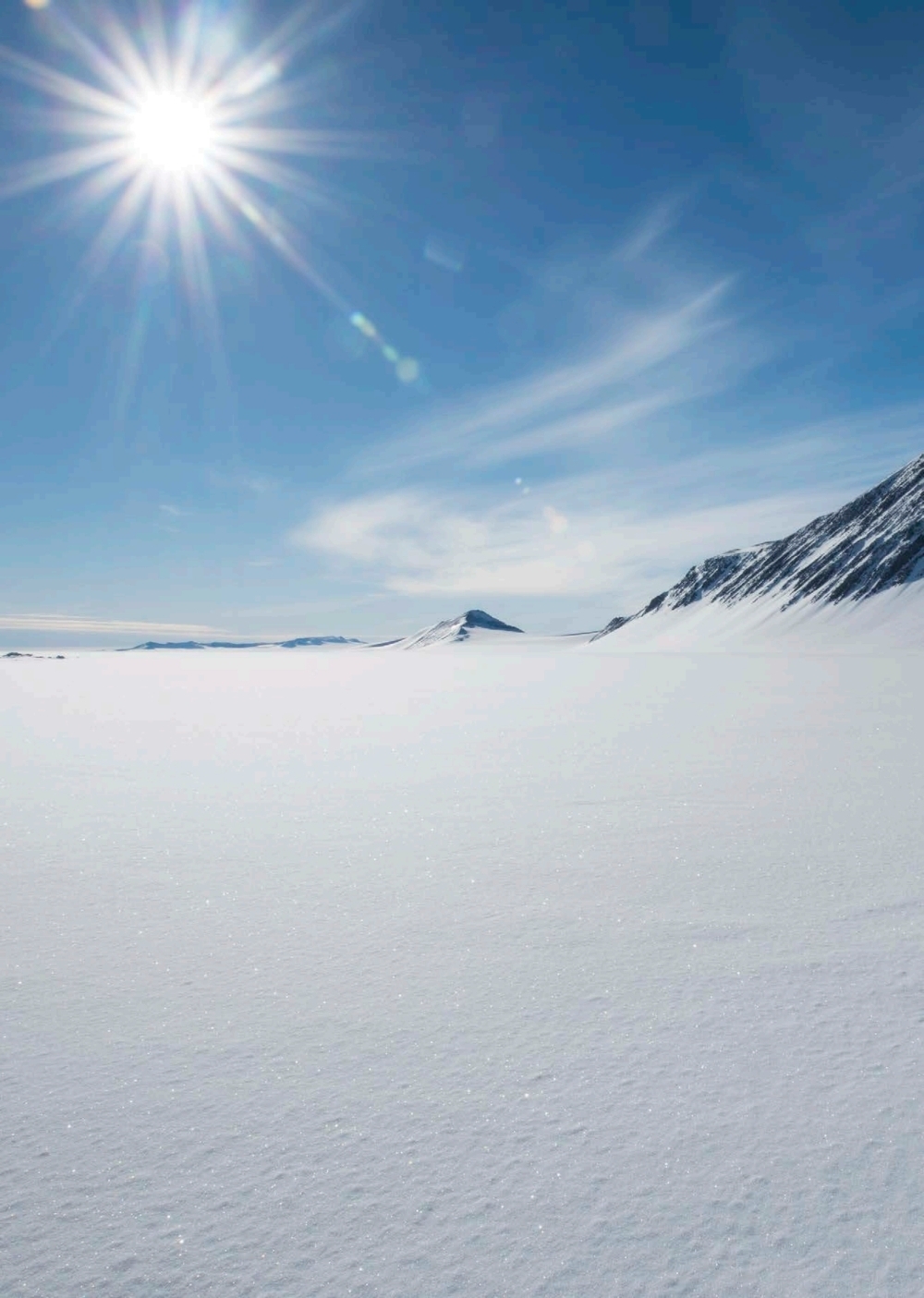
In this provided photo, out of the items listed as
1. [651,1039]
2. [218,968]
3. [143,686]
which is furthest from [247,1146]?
[143,686]

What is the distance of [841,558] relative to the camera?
3775 inches

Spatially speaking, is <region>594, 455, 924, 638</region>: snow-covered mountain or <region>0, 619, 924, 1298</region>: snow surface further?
<region>594, 455, 924, 638</region>: snow-covered mountain

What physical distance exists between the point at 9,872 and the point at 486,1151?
5735 mm

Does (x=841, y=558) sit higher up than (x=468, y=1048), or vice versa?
(x=841, y=558)

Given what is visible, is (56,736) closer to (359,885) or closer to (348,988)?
(359,885)

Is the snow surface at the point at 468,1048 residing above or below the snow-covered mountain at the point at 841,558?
below

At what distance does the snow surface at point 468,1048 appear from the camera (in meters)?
2.62

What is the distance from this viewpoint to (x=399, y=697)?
25.5m

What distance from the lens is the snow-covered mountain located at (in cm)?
8617

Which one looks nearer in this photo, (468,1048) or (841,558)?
(468,1048)

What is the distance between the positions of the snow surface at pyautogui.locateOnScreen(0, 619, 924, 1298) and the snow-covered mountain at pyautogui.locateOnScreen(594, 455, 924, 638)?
90566mm

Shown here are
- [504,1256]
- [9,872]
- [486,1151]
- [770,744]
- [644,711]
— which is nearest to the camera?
[504,1256]

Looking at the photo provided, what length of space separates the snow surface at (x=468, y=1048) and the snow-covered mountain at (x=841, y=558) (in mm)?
90566

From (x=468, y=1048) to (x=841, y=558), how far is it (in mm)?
106596
